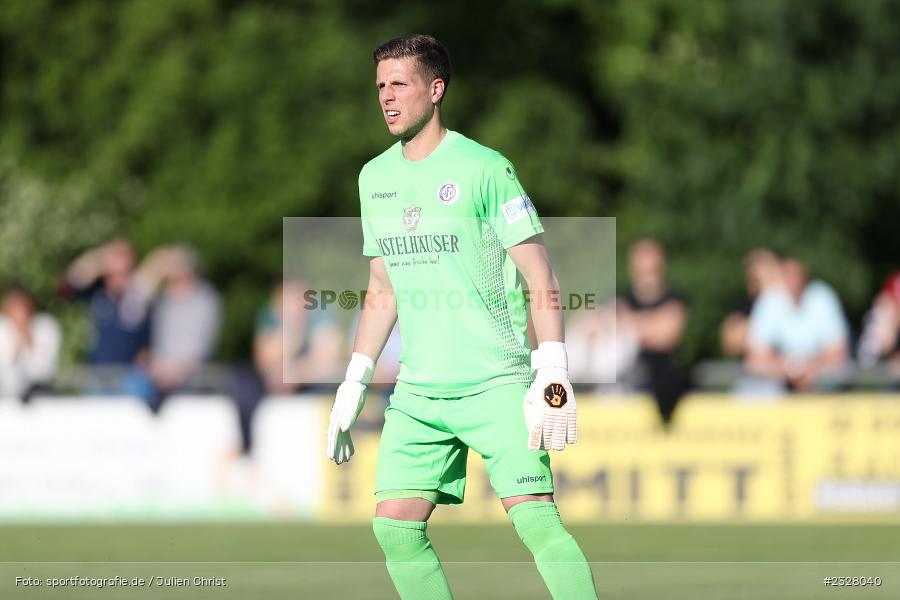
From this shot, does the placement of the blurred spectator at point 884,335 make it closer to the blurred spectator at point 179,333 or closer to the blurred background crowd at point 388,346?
the blurred background crowd at point 388,346

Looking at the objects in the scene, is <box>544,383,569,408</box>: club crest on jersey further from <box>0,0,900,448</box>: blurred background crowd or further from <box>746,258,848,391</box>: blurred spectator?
<box>0,0,900,448</box>: blurred background crowd

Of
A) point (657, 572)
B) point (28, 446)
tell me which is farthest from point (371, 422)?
point (657, 572)

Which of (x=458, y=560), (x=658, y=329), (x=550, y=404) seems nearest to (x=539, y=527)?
(x=550, y=404)

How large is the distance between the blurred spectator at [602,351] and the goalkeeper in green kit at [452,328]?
25.6 ft

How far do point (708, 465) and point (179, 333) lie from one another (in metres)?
4.62

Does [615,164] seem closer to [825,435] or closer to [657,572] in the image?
[825,435]

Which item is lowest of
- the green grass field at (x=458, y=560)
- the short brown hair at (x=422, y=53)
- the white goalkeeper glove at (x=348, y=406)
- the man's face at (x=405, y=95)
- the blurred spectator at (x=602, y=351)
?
the green grass field at (x=458, y=560)

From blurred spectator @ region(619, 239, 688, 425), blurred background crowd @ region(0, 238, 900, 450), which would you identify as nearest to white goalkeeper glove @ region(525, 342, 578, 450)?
blurred background crowd @ region(0, 238, 900, 450)

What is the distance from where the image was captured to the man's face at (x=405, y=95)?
21.6 ft

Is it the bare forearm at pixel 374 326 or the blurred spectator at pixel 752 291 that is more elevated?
the bare forearm at pixel 374 326

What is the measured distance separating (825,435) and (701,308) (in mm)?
13362

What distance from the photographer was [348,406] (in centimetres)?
685

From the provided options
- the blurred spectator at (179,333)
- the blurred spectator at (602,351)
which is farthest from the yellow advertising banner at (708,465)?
the blurred spectator at (179,333)

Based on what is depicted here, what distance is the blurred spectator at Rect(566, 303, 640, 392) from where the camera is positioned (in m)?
14.6
